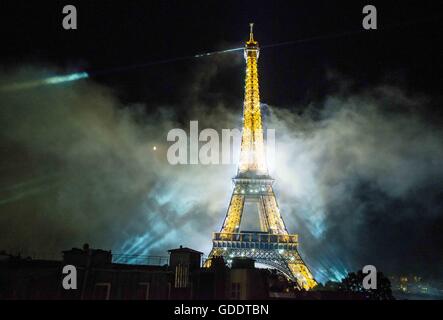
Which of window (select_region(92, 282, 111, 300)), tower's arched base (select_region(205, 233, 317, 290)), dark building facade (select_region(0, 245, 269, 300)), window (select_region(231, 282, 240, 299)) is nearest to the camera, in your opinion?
dark building facade (select_region(0, 245, 269, 300))

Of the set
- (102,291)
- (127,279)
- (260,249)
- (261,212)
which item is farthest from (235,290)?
(261,212)

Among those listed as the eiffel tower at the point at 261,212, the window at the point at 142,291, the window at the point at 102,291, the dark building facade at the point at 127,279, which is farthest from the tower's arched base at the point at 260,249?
the window at the point at 102,291

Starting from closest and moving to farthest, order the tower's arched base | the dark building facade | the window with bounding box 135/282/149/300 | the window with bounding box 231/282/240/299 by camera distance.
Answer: the dark building facade, the window with bounding box 135/282/149/300, the window with bounding box 231/282/240/299, the tower's arched base

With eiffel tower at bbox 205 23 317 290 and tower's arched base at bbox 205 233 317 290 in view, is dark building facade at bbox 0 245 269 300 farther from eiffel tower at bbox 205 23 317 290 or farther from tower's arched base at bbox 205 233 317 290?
tower's arched base at bbox 205 233 317 290

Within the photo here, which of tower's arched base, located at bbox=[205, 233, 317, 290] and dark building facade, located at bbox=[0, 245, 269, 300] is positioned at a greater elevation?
tower's arched base, located at bbox=[205, 233, 317, 290]

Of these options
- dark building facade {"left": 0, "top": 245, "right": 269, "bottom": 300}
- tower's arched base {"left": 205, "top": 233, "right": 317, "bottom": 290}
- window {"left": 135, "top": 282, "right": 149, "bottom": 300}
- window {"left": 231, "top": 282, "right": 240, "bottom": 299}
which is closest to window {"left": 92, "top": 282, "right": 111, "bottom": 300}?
dark building facade {"left": 0, "top": 245, "right": 269, "bottom": 300}

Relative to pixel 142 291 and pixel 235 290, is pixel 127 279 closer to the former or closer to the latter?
pixel 142 291
